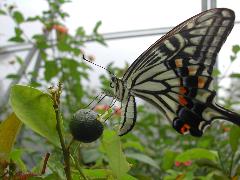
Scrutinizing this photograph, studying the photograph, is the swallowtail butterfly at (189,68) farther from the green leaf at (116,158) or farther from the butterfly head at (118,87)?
the green leaf at (116,158)

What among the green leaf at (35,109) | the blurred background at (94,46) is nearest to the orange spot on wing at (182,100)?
the green leaf at (35,109)

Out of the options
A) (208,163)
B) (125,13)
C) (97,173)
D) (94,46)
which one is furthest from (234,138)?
(94,46)

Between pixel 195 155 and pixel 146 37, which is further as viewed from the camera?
pixel 146 37

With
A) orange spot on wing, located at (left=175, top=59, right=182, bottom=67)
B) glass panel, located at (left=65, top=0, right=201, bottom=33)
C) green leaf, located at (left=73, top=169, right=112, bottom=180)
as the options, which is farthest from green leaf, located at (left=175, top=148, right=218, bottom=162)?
glass panel, located at (left=65, top=0, right=201, bottom=33)

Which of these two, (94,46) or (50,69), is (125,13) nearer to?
(94,46)

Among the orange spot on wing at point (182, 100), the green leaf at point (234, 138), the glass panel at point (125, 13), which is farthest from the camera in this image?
the glass panel at point (125, 13)

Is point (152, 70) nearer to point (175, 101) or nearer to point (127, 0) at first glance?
point (175, 101)

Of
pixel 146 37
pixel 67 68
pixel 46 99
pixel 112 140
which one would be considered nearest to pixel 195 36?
pixel 112 140
